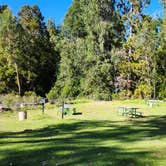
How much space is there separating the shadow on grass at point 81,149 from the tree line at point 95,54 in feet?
92.8

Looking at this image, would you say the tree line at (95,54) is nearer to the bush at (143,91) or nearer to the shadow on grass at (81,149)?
the bush at (143,91)

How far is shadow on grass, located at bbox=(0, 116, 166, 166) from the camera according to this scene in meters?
9.41

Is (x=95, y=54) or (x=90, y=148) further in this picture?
(x=95, y=54)

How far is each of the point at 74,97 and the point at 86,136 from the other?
3182 centimetres

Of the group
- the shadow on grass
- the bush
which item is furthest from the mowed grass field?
the bush

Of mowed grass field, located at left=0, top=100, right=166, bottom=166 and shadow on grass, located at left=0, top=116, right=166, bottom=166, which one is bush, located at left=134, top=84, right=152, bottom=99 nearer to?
mowed grass field, located at left=0, top=100, right=166, bottom=166

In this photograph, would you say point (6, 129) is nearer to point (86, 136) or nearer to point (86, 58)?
point (86, 136)

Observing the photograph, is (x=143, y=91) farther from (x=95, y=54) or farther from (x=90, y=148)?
(x=90, y=148)

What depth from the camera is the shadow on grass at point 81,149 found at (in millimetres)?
9406

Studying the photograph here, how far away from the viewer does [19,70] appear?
48719 millimetres

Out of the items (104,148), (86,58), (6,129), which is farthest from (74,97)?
(104,148)

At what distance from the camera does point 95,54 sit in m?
44.4

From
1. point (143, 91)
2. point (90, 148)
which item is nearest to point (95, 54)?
→ point (143, 91)

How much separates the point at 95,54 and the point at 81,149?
33.7 metres
